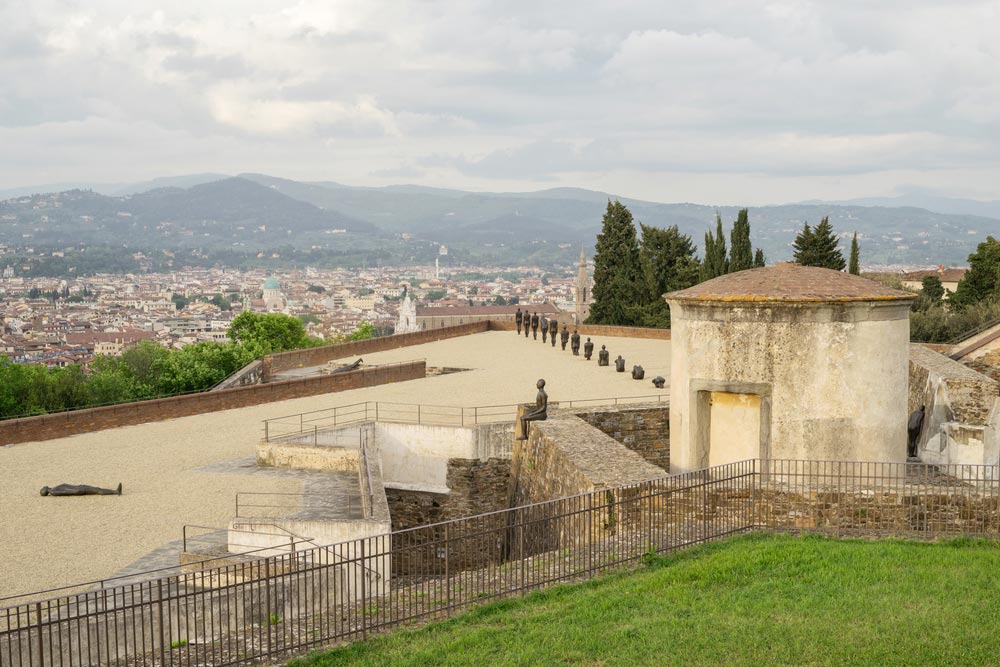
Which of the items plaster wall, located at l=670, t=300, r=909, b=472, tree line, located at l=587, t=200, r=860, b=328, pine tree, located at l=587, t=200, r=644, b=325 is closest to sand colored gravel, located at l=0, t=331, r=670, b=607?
plaster wall, located at l=670, t=300, r=909, b=472

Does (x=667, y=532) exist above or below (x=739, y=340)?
below

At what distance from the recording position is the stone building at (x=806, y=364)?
516 inches

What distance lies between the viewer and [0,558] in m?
12.0

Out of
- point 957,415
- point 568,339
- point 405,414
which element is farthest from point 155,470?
point 568,339

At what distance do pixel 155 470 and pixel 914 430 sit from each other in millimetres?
13079

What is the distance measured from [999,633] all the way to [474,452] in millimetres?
12550

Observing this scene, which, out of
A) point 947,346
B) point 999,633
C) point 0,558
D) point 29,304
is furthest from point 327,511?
point 29,304

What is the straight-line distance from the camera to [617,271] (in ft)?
156

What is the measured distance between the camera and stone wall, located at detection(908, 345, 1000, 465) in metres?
15.3

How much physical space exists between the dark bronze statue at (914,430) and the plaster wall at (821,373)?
3024 mm

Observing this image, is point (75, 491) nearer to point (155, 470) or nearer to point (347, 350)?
point (155, 470)

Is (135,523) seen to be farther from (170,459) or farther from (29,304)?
(29,304)

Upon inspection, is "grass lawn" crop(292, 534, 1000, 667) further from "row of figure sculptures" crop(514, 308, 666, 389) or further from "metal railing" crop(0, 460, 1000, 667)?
"row of figure sculptures" crop(514, 308, 666, 389)

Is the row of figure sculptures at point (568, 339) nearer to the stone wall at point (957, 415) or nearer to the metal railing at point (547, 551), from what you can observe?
the stone wall at point (957, 415)
